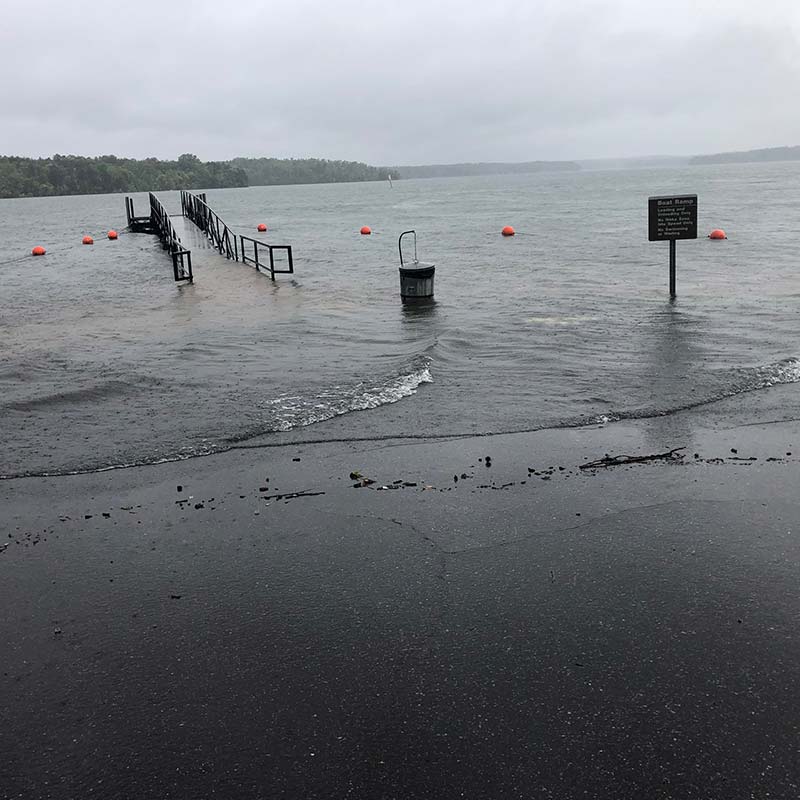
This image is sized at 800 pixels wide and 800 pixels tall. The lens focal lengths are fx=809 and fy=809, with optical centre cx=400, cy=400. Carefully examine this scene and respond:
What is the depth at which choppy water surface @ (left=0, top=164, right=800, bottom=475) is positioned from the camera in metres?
8.37

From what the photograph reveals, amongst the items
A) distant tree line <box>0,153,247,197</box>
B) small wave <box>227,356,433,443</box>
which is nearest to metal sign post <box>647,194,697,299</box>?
small wave <box>227,356,433,443</box>

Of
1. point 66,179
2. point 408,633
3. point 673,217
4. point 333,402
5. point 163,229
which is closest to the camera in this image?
point 408,633

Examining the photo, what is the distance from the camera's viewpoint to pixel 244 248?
110 feet

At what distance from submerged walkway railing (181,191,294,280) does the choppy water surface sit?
72 cm

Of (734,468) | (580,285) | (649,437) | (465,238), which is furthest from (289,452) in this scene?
(465,238)

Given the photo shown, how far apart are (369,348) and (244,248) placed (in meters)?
22.5

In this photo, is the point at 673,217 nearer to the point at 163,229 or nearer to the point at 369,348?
the point at 369,348

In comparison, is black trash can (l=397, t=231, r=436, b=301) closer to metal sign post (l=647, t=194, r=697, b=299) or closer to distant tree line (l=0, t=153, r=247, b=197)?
metal sign post (l=647, t=194, r=697, b=299)

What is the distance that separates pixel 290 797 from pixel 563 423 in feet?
17.8

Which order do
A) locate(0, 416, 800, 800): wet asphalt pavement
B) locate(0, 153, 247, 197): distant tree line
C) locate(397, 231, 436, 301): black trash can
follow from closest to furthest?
1. locate(0, 416, 800, 800): wet asphalt pavement
2. locate(397, 231, 436, 301): black trash can
3. locate(0, 153, 247, 197): distant tree line

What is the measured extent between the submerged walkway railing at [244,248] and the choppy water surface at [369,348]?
28.2 inches

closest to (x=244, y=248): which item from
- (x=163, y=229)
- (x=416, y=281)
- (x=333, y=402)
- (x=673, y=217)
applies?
(x=163, y=229)

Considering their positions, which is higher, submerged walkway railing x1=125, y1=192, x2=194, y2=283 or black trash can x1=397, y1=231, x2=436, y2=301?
submerged walkway railing x1=125, y1=192, x2=194, y2=283

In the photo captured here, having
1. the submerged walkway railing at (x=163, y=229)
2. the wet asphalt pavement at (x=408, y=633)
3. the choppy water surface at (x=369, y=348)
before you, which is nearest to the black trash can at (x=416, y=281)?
the choppy water surface at (x=369, y=348)
